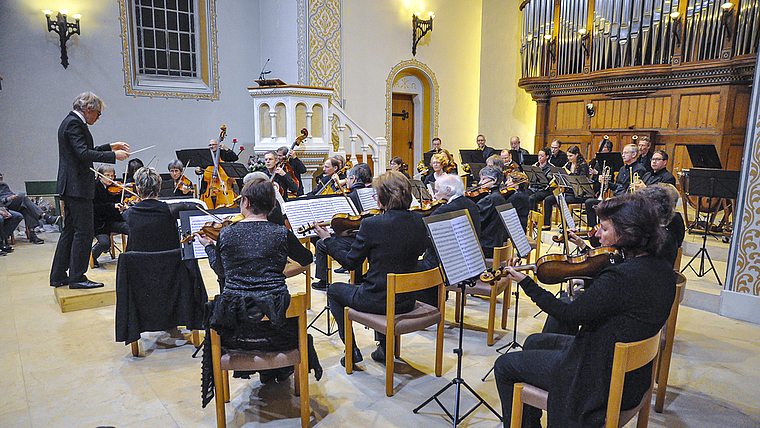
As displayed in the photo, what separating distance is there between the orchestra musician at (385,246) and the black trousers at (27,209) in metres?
5.77

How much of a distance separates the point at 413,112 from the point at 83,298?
8.17 m

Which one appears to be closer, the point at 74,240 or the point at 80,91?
the point at 74,240

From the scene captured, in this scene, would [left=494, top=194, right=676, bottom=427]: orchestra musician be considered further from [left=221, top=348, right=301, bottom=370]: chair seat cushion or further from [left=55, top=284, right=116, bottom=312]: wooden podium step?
[left=55, top=284, right=116, bottom=312]: wooden podium step

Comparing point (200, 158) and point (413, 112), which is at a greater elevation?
point (413, 112)

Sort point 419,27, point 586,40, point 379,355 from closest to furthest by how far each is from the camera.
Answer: point 379,355 → point 586,40 → point 419,27

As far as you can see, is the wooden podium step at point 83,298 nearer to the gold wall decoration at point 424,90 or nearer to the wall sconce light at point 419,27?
the gold wall decoration at point 424,90

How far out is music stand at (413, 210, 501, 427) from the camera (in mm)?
2285

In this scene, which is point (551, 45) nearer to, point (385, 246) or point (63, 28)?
point (385, 246)

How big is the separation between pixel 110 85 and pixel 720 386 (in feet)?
28.9

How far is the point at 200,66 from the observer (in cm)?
876

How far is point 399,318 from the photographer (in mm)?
2734

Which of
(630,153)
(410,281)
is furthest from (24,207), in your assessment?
(630,153)

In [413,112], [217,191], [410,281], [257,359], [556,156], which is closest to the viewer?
[257,359]

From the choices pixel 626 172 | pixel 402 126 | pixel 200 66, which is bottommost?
pixel 626 172
